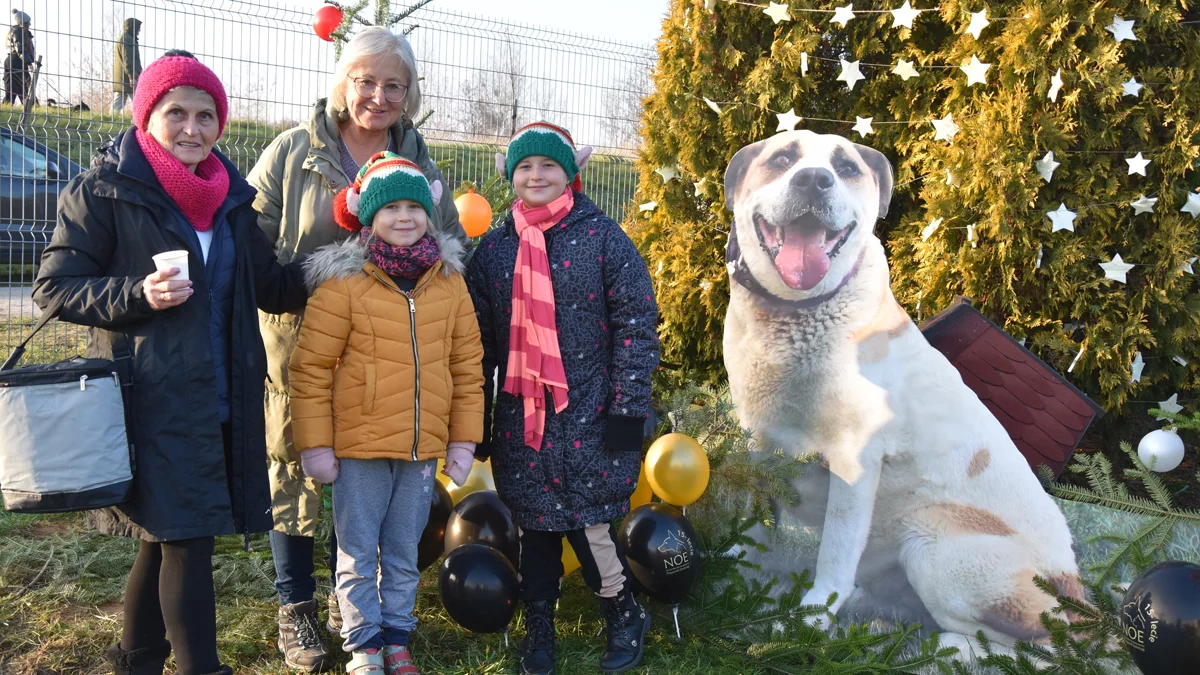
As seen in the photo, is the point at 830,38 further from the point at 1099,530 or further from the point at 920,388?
the point at 1099,530

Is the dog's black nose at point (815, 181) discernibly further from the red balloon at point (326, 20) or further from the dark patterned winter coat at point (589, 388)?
the red balloon at point (326, 20)

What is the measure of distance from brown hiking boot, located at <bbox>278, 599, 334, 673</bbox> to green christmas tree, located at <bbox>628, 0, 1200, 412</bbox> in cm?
297

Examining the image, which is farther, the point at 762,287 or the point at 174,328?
the point at 762,287

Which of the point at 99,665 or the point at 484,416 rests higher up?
the point at 484,416

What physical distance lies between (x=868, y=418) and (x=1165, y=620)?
1382 mm

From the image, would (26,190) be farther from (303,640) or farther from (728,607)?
(728,607)

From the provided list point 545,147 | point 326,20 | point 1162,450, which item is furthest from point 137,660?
point 326,20

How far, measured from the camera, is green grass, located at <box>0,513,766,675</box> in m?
3.40

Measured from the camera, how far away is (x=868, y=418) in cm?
365

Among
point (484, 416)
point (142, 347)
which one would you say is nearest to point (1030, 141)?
point (484, 416)

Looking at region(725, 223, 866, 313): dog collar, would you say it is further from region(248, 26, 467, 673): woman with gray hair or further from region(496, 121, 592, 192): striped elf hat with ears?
region(248, 26, 467, 673): woman with gray hair

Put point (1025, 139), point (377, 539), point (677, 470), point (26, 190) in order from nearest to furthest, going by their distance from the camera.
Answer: point (377, 539) → point (677, 470) → point (1025, 139) → point (26, 190)

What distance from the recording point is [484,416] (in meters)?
3.26

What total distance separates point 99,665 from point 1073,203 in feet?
14.0
